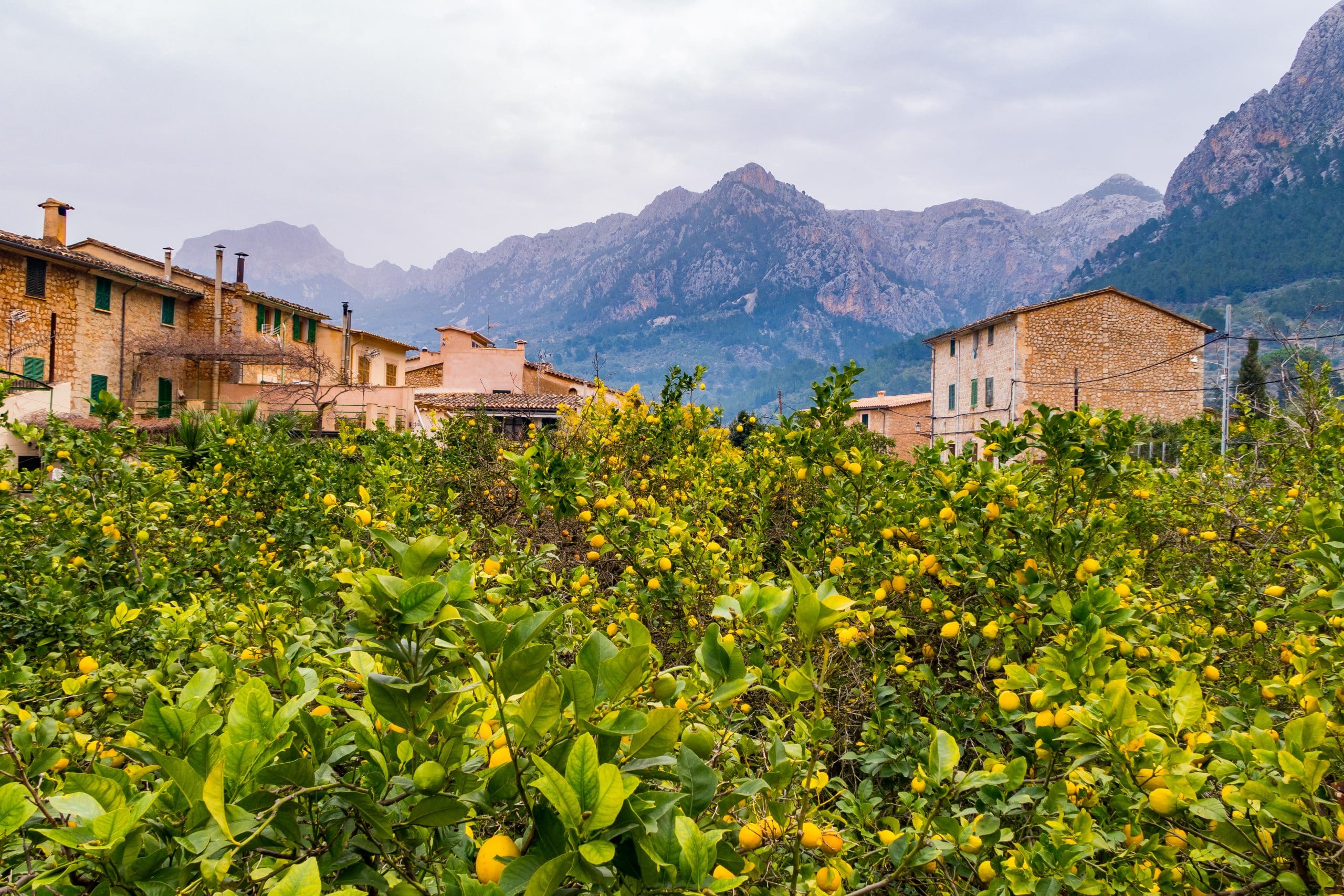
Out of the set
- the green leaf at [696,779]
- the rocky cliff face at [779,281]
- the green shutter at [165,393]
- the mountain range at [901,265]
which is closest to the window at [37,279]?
the green shutter at [165,393]

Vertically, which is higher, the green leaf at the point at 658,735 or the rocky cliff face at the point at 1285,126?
the rocky cliff face at the point at 1285,126

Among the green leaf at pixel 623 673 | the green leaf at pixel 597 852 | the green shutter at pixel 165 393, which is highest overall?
the green shutter at pixel 165 393

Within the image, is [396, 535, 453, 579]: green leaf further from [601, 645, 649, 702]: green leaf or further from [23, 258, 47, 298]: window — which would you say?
[23, 258, 47, 298]: window

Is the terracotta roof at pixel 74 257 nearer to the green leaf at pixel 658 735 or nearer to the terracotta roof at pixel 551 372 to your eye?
the terracotta roof at pixel 551 372

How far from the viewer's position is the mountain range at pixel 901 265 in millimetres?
84312

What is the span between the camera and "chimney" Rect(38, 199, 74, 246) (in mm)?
22031

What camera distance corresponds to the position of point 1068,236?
182250 mm

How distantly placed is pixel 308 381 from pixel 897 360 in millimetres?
93411

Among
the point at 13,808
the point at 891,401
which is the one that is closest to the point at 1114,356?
the point at 891,401

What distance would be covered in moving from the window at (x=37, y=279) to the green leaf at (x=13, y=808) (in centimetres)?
2712

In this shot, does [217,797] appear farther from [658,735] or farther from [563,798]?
[658,735]

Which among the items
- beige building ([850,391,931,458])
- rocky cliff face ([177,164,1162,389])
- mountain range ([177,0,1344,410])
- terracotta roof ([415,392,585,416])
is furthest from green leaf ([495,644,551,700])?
rocky cliff face ([177,164,1162,389])

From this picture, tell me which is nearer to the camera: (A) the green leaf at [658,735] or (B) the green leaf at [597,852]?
(B) the green leaf at [597,852]

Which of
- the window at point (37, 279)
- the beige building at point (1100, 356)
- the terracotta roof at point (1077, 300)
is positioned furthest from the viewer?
the beige building at point (1100, 356)
